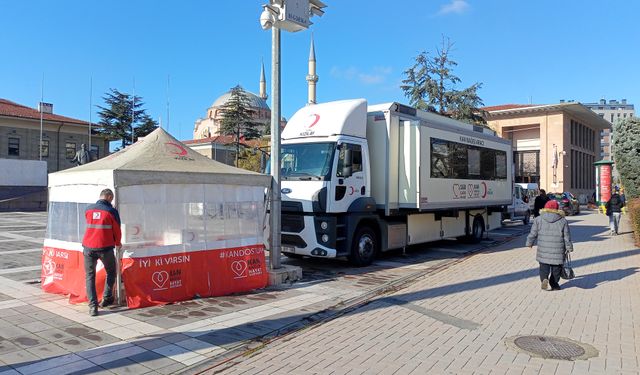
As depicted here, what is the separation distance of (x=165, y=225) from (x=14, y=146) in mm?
46675

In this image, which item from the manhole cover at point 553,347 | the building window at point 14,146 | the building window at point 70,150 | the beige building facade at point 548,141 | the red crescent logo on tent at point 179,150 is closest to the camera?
the manhole cover at point 553,347

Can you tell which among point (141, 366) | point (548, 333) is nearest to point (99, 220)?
point (141, 366)

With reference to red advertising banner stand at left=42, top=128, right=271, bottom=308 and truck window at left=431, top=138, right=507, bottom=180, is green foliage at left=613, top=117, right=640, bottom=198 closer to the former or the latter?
truck window at left=431, top=138, right=507, bottom=180

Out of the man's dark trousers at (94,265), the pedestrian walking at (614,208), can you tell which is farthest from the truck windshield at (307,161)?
the pedestrian walking at (614,208)

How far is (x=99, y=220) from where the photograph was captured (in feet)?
21.4

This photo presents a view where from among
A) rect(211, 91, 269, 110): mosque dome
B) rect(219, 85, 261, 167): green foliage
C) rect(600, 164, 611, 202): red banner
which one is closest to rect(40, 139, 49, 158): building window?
rect(219, 85, 261, 167): green foliage

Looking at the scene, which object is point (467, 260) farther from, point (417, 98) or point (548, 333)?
point (417, 98)

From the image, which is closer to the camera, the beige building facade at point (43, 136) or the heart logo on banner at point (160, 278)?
the heart logo on banner at point (160, 278)

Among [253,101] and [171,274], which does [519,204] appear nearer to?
[171,274]

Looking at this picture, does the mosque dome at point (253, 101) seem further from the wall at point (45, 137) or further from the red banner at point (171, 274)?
the red banner at point (171, 274)

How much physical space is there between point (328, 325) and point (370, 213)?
4790 millimetres

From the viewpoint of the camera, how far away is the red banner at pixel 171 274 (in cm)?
696

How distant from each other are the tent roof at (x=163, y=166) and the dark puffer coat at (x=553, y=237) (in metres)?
5.05

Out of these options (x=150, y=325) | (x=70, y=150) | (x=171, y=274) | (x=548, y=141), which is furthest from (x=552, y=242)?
(x=548, y=141)
